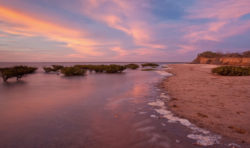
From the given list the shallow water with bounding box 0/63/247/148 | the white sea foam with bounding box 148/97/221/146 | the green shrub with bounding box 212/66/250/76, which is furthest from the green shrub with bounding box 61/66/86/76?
the green shrub with bounding box 212/66/250/76

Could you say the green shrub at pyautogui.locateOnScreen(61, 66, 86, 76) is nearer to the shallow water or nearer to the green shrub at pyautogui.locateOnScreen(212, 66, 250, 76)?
the shallow water

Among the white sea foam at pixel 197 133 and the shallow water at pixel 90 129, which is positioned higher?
the white sea foam at pixel 197 133

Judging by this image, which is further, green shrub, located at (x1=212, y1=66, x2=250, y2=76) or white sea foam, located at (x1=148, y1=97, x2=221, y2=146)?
green shrub, located at (x1=212, y1=66, x2=250, y2=76)

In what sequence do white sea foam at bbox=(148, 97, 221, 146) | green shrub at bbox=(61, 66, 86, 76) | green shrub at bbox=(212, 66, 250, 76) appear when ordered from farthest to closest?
green shrub at bbox=(61, 66, 86, 76) < green shrub at bbox=(212, 66, 250, 76) < white sea foam at bbox=(148, 97, 221, 146)

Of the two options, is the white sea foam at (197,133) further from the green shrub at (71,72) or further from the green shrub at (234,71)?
the green shrub at (71,72)

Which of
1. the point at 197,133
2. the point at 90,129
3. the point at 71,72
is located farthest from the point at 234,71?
the point at 71,72

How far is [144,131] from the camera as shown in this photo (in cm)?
288

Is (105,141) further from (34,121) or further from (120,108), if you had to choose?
(34,121)

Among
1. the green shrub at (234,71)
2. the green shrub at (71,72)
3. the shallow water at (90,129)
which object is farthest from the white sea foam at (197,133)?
the green shrub at (71,72)

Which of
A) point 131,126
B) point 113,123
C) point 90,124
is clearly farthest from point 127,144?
point 90,124

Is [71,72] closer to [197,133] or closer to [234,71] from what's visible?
[197,133]

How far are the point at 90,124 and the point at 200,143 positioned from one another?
248 centimetres

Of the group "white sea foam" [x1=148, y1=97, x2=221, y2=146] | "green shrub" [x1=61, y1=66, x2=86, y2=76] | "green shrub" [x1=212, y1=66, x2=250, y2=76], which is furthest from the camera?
"green shrub" [x1=61, y1=66, x2=86, y2=76]

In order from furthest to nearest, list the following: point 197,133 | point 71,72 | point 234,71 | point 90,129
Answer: point 71,72
point 234,71
point 90,129
point 197,133
